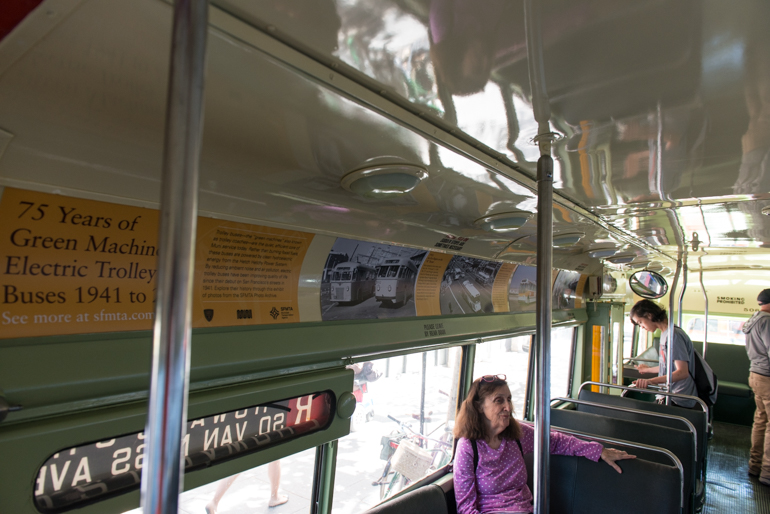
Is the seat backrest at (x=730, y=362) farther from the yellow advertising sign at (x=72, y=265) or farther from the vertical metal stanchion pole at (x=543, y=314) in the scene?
the yellow advertising sign at (x=72, y=265)

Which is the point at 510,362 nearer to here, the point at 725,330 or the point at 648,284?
the point at 648,284

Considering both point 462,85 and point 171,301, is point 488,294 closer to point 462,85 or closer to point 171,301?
point 462,85

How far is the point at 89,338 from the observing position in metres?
1.51

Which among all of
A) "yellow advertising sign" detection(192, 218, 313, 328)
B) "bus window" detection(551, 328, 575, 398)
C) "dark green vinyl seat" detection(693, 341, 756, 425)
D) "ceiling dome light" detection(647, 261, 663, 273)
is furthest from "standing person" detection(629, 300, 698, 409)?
"dark green vinyl seat" detection(693, 341, 756, 425)

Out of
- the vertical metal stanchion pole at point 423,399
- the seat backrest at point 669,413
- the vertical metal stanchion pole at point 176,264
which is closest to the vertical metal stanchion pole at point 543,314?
the vertical metal stanchion pole at point 176,264

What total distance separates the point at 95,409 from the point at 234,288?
702mm

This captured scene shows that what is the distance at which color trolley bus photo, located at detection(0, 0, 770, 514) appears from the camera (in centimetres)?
87

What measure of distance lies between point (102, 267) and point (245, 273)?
2.00 feet

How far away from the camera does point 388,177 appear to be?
1.74 m

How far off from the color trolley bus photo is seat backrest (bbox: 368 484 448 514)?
0.03 metres

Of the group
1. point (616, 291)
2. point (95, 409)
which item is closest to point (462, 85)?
point (95, 409)

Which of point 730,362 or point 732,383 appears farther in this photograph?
point 730,362

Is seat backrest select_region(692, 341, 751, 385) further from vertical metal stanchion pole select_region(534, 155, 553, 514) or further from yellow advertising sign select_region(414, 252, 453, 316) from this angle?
vertical metal stanchion pole select_region(534, 155, 553, 514)

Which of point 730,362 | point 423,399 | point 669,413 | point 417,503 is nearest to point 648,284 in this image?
point 669,413
